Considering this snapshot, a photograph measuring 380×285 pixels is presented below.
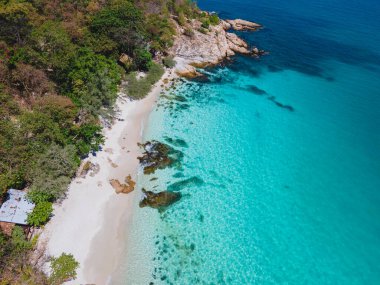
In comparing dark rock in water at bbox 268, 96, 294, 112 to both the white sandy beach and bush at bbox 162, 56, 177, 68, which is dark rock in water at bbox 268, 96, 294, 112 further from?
the white sandy beach

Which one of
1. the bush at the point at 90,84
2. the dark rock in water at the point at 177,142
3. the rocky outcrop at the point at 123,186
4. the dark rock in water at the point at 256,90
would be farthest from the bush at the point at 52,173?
the dark rock in water at the point at 256,90

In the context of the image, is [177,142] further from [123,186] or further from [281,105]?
[281,105]

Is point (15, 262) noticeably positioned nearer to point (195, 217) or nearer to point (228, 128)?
point (195, 217)

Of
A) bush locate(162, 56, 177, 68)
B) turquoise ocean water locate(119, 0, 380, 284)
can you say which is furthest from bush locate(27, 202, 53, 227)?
bush locate(162, 56, 177, 68)

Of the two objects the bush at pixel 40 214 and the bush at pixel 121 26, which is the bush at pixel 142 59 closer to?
the bush at pixel 121 26

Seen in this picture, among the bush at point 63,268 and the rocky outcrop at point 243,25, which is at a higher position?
the rocky outcrop at point 243,25

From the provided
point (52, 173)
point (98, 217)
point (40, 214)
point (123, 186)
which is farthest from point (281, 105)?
point (40, 214)

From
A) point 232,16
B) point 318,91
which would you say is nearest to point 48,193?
point 318,91
